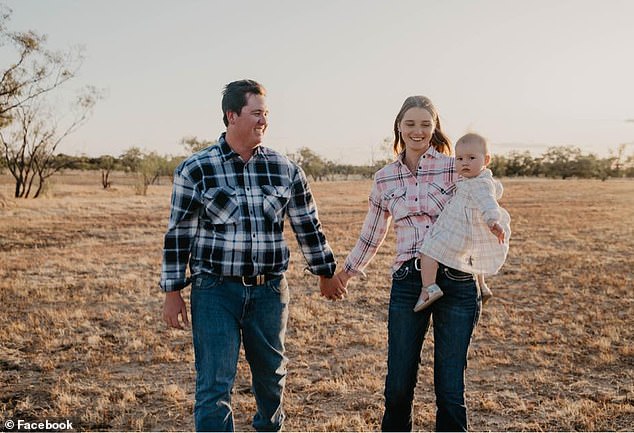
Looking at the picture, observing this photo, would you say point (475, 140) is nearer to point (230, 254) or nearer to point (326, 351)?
point (230, 254)

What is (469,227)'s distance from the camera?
294 centimetres

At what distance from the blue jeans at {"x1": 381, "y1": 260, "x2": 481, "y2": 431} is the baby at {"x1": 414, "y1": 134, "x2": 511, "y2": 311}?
73 mm

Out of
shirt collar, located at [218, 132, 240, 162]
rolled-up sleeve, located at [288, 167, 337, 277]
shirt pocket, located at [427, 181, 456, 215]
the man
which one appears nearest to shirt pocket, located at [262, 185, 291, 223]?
the man

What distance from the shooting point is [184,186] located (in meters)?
2.97

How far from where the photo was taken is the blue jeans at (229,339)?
2.87 metres

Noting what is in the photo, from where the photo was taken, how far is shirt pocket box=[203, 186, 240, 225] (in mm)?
2965

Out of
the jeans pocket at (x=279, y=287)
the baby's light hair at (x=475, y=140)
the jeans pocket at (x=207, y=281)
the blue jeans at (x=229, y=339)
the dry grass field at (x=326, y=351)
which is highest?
the baby's light hair at (x=475, y=140)

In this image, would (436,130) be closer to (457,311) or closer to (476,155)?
(476,155)

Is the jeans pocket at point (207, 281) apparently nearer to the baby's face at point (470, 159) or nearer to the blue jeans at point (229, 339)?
the blue jeans at point (229, 339)

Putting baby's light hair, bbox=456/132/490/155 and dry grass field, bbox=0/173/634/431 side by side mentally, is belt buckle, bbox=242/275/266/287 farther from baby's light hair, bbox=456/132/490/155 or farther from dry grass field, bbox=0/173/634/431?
dry grass field, bbox=0/173/634/431

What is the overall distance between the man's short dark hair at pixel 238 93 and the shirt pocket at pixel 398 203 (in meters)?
0.83

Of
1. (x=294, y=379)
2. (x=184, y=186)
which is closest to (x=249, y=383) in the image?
(x=294, y=379)

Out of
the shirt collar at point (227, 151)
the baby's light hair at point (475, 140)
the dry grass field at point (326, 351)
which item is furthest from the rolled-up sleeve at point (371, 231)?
the dry grass field at point (326, 351)

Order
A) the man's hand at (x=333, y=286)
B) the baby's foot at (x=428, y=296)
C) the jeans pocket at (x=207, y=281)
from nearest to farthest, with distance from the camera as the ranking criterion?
1. the baby's foot at (x=428, y=296)
2. the jeans pocket at (x=207, y=281)
3. the man's hand at (x=333, y=286)
